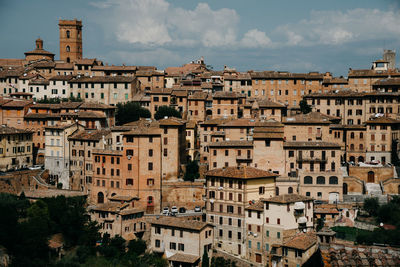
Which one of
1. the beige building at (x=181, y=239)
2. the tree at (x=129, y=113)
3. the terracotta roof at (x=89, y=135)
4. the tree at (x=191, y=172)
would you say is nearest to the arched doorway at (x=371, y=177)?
the tree at (x=191, y=172)

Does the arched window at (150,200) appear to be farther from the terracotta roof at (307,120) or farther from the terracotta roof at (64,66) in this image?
the terracotta roof at (64,66)

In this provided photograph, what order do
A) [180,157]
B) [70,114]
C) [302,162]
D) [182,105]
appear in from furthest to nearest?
[182,105]
[70,114]
[180,157]
[302,162]

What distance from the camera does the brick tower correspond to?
11250cm

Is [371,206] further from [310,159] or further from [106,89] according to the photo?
[106,89]

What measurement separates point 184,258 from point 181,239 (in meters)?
1.96

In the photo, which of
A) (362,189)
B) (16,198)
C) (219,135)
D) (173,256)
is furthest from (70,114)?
(362,189)

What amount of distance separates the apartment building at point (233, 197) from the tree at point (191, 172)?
4.81 metres

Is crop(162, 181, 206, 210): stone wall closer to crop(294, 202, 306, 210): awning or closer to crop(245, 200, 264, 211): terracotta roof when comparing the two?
crop(245, 200, 264, 211): terracotta roof

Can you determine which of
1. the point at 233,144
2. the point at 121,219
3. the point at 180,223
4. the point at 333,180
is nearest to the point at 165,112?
the point at 233,144

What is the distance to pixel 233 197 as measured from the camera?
5922 cm

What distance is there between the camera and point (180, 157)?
223ft

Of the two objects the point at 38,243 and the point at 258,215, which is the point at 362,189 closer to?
the point at 258,215

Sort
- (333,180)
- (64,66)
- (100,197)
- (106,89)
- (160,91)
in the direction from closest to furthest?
1. (333,180)
2. (100,197)
3. (160,91)
4. (106,89)
5. (64,66)

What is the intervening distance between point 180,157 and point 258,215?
14504mm
